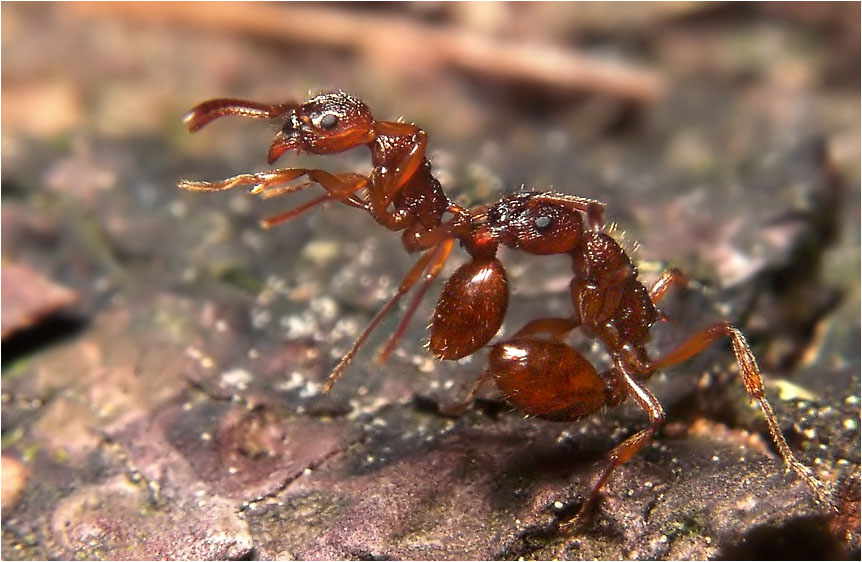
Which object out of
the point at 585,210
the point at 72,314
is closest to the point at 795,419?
the point at 585,210

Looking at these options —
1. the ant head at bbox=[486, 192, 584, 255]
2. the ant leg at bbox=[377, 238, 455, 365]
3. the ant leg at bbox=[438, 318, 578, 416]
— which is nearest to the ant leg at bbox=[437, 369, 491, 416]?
the ant leg at bbox=[438, 318, 578, 416]

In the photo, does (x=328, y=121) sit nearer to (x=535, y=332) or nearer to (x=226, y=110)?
(x=226, y=110)

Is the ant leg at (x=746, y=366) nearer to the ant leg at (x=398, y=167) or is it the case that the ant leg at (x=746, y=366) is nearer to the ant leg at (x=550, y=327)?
the ant leg at (x=550, y=327)

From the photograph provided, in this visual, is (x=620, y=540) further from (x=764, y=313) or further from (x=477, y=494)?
(x=764, y=313)

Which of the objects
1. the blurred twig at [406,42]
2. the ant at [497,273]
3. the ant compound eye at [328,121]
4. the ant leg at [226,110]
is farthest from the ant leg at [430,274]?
the blurred twig at [406,42]

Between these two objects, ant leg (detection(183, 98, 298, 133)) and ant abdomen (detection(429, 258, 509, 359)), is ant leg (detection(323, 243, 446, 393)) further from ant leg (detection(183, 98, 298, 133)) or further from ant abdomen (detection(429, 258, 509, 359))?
ant leg (detection(183, 98, 298, 133))

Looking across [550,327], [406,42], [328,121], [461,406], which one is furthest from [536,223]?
[406,42]

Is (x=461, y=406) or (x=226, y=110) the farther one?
(x=461, y=406)
